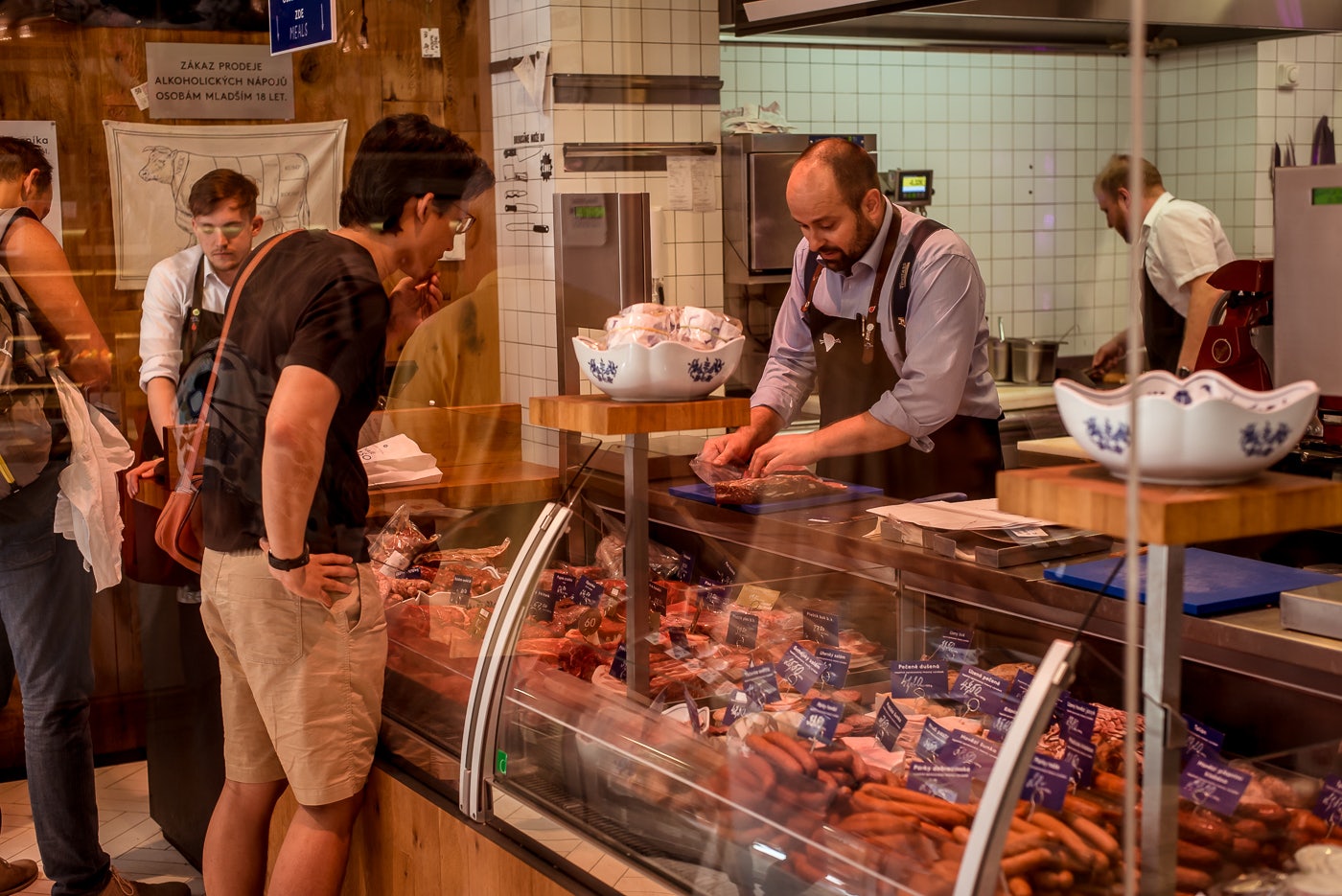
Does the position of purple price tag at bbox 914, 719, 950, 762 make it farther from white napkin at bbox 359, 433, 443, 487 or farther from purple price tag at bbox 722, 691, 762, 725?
white napkin at bbox 359, 433, 443, 487

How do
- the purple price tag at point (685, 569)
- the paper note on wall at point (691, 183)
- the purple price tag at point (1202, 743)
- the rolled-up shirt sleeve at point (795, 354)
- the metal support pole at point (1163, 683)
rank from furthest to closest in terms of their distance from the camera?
the paper note on wall at point (691, 183), the rolled-up shirt sleeve at point (795, 354), the purple price tag at point (685, 569), the purple price tag at point (1202, 743), the metal support pole at point (1163, 683)

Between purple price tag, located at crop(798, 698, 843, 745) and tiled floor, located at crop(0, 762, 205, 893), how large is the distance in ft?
6.85

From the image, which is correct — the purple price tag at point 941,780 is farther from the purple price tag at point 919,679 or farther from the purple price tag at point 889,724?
the purple price tag at point 919,679

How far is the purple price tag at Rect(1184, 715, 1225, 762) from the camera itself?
1.63 meters

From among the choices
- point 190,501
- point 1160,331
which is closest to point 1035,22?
point 1160,331

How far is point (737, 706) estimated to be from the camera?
2041 millimetres

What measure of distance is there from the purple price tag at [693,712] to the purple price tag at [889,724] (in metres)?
0.25

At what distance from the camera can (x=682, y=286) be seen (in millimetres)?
4695

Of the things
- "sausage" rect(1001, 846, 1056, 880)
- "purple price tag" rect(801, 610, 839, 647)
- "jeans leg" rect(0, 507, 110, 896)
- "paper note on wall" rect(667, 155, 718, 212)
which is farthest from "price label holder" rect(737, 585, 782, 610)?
"paper note on wall" rect(667, 155, 718, 212)

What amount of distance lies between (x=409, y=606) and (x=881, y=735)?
47.2 inches

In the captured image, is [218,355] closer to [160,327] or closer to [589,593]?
[160,327]

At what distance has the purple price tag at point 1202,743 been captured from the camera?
5.34 feet

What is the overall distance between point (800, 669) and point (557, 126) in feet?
7.07

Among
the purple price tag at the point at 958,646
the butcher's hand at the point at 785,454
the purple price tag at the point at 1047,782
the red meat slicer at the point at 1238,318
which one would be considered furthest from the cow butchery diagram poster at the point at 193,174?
the purple price tag at the point at 1047,782
